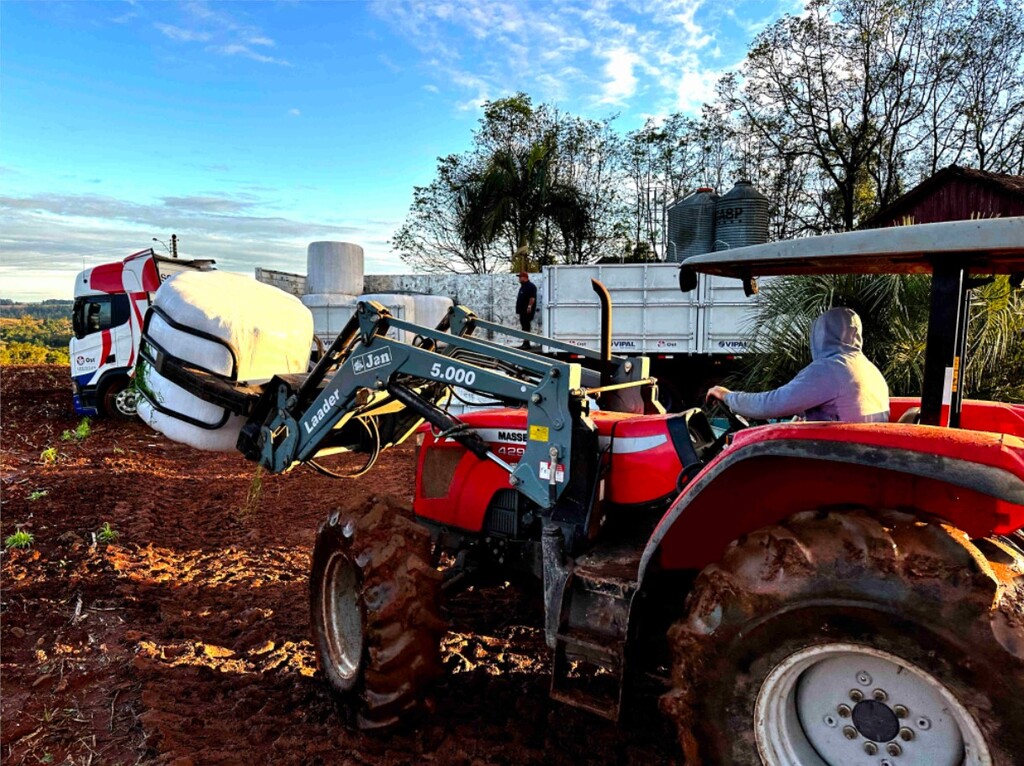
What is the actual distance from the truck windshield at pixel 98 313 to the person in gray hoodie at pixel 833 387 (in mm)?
11744

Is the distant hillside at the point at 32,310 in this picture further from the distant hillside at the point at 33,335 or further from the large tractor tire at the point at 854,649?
the large tractor tire at the point at 854,649

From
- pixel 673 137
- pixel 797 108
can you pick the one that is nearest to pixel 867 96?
pixel 797 108

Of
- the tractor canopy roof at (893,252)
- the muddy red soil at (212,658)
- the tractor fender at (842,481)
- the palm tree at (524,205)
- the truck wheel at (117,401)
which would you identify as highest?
the palm tree at (524,205)

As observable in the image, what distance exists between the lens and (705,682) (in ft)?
6.52

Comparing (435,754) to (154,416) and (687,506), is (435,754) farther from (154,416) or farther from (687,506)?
(154,416)

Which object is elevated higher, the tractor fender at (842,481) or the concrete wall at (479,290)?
the concrete wall at (479,290)

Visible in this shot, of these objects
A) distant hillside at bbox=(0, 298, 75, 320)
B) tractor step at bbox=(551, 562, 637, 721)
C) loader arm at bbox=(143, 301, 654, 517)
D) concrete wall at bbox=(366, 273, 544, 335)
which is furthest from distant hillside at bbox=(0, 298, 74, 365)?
tractor step at bbox=(551, 562, 637, 721)

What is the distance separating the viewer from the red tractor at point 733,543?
174 cm

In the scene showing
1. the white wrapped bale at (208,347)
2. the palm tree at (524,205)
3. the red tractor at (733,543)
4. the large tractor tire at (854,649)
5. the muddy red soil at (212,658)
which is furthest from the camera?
the palm tree at (524,205)

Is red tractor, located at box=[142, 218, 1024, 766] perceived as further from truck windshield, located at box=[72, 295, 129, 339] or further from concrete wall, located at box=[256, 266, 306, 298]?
concrete wall, located at box=[256, 266, 306, 298]

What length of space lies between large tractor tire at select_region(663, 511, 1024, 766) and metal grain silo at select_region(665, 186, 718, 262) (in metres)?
12.6

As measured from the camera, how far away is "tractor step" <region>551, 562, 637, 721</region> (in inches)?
96.5

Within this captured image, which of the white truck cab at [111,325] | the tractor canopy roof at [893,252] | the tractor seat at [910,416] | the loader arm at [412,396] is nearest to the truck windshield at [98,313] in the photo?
the white truck cab at [111,325]

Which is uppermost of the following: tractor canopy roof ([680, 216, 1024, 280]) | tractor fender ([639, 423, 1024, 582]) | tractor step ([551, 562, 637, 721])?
tractor canopy roof ([680, 216, 1024, 280])
